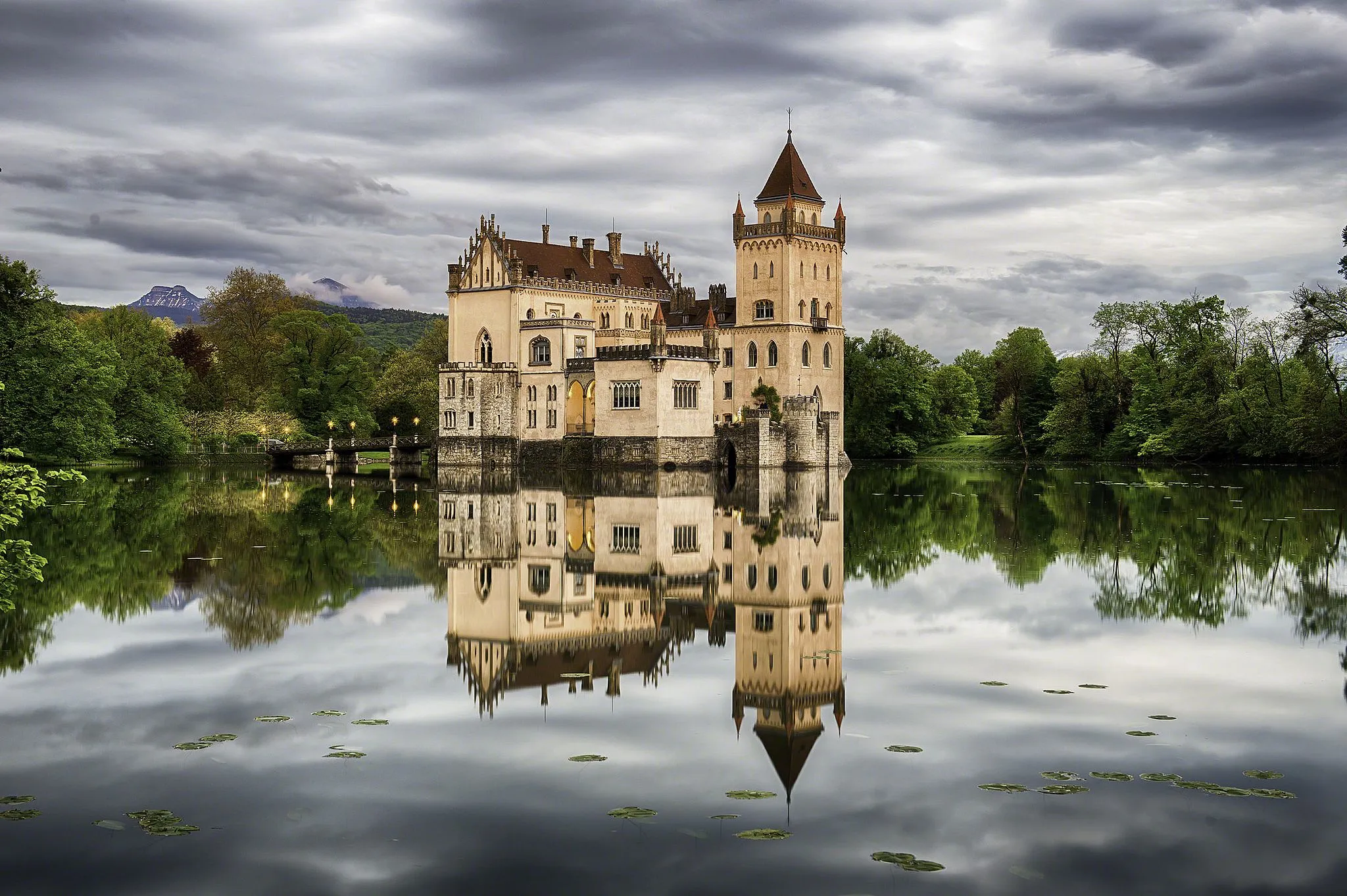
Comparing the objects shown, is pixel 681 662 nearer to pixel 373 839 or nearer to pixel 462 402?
pixel 373 839

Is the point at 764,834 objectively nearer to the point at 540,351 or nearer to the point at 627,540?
the point at 627,540

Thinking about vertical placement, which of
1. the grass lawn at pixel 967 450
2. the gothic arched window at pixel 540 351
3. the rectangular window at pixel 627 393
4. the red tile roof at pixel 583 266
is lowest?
the grass lawn at pixel 967 450

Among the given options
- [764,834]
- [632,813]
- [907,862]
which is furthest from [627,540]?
[907,862]

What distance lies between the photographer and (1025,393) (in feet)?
350

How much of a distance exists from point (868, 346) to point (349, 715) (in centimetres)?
9201

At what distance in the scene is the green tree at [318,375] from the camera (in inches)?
3703

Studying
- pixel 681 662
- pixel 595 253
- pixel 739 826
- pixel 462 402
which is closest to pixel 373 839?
pixel 739 826

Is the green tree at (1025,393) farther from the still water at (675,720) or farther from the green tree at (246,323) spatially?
the still water at (675,720)

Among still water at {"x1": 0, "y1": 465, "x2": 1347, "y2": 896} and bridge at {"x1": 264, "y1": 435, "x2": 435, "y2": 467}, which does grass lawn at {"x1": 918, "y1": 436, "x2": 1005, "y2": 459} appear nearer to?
bridge at {"x1": 264, "y1": 435, "x2": 435, "y2": 467}

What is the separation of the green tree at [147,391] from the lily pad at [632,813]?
2682 inches

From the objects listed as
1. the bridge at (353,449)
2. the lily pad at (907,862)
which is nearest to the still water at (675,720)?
the lily pad at (907,862)

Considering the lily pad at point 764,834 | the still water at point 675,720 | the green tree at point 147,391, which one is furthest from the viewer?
the green tree at point 147,391

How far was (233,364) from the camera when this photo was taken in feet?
343

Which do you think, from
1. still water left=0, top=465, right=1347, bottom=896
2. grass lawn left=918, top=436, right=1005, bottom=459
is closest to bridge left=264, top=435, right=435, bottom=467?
grass lawn left=918, top=436, right=1005, bottom=459
